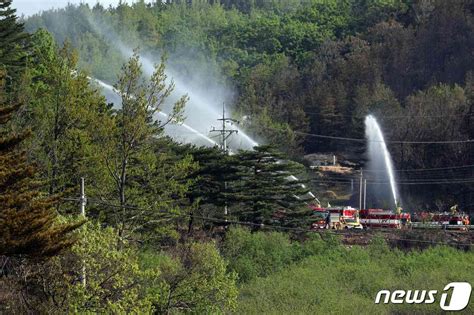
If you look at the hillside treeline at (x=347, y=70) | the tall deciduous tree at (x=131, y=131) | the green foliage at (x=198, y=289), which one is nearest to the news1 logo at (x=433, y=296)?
the green foliage at (x=198, y=289)

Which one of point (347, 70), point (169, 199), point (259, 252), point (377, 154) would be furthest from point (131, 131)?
point (347, 70)

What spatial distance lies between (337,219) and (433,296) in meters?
18.9

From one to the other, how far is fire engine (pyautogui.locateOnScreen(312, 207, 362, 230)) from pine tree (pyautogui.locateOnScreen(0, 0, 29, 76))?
20.8 m

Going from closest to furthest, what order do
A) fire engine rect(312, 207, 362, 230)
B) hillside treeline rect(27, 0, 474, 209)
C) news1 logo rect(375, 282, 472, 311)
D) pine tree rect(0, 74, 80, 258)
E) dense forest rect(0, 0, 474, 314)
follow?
pine tree rect(0, 74, 80, 258) < dense forest rect(0, 0, 474, 314) < news1 logo rect(375, 282, 472, 311) < fire engine rect(312, 207, 362, 230) < hillside treeline rect(27, 0, 474, 209)

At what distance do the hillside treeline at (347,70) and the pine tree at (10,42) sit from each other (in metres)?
15.0

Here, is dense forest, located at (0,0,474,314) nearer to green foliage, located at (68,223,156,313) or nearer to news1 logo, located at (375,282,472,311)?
green foliage, located at (68,223,156,313)

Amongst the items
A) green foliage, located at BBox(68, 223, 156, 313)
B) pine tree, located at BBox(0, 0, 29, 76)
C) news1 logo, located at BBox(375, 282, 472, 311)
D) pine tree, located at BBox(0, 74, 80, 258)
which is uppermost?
pine tree, located at BBox(0, 0, 29, 76)

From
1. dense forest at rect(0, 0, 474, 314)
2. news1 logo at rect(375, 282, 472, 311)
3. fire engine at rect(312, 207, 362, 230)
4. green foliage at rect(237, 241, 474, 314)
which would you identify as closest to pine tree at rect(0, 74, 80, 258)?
dense forest at rect(0, 0, 474, 314)

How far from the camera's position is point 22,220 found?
26766 millimetres

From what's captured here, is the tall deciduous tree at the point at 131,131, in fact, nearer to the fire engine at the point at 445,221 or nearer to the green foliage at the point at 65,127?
the green foliage at the point at 65,127

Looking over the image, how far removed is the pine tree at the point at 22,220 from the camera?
26.6 metres

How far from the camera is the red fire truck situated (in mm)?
63013

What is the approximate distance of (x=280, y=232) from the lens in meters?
54.1

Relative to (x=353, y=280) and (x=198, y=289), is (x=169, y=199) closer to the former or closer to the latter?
(x=198, y=289)
